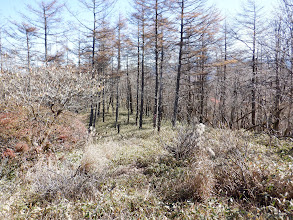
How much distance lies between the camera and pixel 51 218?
2910mm

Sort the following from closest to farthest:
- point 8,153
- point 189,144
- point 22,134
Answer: point 189,144 → point 8,153 → point 22,134

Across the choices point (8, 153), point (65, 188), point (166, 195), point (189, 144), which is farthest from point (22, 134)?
point (189, 144)

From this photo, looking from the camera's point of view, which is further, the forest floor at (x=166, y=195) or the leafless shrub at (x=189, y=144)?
the leafless shrub at (x=189, y=144)

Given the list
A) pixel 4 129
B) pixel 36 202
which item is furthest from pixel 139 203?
pixel 4 129

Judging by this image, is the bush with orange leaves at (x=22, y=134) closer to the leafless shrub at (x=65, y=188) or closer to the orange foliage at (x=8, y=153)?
the orange foliage at (x=8, y=153)

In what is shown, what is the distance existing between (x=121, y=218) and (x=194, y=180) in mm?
1648

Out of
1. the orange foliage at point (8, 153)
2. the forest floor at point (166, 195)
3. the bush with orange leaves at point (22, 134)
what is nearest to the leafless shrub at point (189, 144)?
the forest floor at point (166, 195)

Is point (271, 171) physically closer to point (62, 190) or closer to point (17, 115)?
point (62, 190)

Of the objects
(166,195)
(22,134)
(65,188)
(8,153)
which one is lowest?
(166,195)

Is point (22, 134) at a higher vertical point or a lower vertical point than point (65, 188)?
higher

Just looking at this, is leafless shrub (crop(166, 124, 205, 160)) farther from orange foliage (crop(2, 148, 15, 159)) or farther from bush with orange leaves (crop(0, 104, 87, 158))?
orange foliage (crop(2, 148, 15, 159))

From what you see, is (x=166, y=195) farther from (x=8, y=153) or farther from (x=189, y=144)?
(x=8, y=153)

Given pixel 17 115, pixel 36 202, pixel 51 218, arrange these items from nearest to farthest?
1. pixel 51 218
2. pixel 36 202
3. pixel 17 115

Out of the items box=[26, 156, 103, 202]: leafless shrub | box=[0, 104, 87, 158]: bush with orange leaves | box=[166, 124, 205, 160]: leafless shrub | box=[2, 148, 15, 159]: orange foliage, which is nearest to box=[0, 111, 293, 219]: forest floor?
box=[26, 156, 103, 202]: leafless shrub
